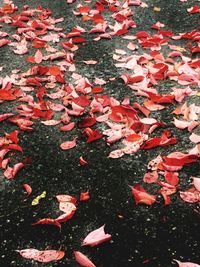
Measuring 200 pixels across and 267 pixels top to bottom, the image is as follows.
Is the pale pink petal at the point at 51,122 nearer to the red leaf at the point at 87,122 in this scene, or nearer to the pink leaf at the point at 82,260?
the red leaf at the point at 87,122

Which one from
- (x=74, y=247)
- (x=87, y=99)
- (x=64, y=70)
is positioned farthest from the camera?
(x=64, y=70)

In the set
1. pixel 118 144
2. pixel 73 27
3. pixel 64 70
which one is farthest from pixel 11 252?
pixel 73 27

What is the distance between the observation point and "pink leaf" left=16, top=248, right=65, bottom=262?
209 cm

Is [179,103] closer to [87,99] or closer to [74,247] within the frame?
[87,99]

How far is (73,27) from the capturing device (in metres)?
4.73

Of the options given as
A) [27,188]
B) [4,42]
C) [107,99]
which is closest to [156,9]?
[4,42]

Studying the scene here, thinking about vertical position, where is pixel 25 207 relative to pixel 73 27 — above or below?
below

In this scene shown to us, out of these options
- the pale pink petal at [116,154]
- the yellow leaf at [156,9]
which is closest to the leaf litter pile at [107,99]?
the pale pink petal at [116,154]

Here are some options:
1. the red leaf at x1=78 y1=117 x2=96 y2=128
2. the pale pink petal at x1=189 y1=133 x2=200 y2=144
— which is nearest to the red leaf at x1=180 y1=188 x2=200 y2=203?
the pale pink petal at x1=189 y1=133 x2=200 y2=144

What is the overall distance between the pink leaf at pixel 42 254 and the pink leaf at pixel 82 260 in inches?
Answer: 3.3

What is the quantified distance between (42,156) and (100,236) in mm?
904

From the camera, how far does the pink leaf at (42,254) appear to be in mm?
2088

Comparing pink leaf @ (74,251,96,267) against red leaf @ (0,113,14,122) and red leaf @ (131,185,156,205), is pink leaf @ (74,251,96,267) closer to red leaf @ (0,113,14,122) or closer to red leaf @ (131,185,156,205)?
red leaf @ (131,185,156,205)

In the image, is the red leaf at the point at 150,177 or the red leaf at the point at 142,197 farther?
the red leaf at the point at 150,177
